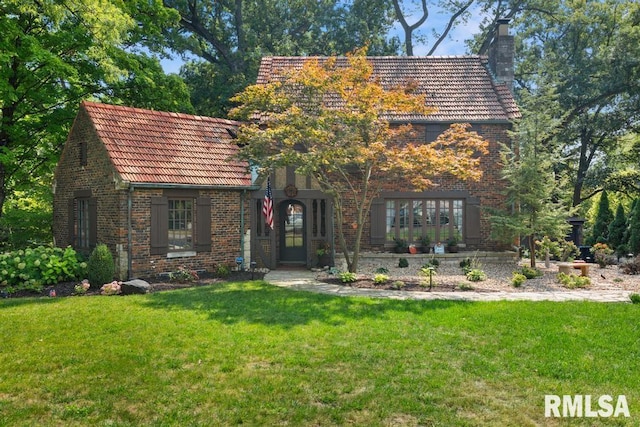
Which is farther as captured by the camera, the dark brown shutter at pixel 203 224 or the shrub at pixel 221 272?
the dark brown shutter at pixel 203 224

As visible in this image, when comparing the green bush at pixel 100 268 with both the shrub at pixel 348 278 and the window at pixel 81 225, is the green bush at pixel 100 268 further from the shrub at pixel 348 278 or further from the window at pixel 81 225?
the shrub at pixel 348 278

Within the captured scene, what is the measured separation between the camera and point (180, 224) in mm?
14242

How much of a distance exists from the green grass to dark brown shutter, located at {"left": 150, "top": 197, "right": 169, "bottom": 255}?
159 inches

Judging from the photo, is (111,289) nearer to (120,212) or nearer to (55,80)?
(120,212)

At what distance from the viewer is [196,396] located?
17.1 feet

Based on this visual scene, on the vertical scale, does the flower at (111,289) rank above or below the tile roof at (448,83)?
below

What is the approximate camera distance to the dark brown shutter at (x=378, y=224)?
16.9 metres

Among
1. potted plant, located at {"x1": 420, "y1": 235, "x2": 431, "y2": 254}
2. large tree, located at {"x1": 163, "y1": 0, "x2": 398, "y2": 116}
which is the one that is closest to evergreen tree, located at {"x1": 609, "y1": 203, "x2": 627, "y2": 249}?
potted plant, located at {"x1": 420, "y1": 235, "x2": 431, "y2": 254}

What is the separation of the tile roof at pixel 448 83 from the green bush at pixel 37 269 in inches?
349

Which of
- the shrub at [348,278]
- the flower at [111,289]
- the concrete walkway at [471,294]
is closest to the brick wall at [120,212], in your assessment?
the flower at [111,289]

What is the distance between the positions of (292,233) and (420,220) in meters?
4.69

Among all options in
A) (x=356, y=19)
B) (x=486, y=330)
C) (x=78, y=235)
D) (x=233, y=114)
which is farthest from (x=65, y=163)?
(x=356, y=19)

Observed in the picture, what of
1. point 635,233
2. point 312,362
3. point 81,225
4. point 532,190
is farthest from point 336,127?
point 635,233

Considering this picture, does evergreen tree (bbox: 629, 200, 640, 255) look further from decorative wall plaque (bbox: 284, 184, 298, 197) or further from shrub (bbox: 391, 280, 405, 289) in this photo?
decorative wall plaque (bbox: 284, 184, 298, 197)
